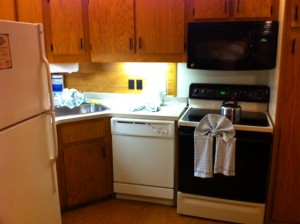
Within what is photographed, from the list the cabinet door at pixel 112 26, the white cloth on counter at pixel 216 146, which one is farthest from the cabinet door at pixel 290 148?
the cabinet door at pixel 112 26

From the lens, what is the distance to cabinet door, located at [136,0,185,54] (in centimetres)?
247

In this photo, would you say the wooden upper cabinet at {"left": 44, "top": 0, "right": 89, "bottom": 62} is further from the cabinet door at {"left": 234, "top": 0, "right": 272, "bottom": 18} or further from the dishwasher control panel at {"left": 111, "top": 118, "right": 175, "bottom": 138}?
the cabinet door at {"left": 234, "top": 0, "right": 272, "bottom": 18}

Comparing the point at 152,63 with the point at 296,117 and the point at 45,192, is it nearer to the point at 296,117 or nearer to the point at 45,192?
the point at 296,117

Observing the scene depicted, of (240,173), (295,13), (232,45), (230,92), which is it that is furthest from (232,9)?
(240,173)

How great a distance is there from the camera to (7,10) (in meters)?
2.41

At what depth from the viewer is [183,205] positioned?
249cm

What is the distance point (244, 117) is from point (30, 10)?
1943 mm

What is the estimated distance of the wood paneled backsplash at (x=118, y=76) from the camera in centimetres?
287

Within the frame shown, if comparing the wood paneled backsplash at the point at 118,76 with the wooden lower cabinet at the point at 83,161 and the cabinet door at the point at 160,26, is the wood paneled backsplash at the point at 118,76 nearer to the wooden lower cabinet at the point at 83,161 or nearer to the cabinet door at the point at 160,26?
the cabinet door at the point at 160,26

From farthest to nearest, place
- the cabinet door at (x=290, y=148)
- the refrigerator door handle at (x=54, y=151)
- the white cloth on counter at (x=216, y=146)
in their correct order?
the white cloth on counter at (x=216, y=146) → the cabinet door at (x=290, y=148) → the refrigerator door handle at (x=54, y=151)

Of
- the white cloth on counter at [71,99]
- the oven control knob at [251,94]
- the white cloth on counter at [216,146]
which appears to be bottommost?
the white cloth on counter at [216,146]

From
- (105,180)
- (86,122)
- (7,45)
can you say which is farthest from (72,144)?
(7,45)

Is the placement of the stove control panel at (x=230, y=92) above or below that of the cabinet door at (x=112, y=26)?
below

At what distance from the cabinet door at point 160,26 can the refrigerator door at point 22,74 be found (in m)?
1.03
